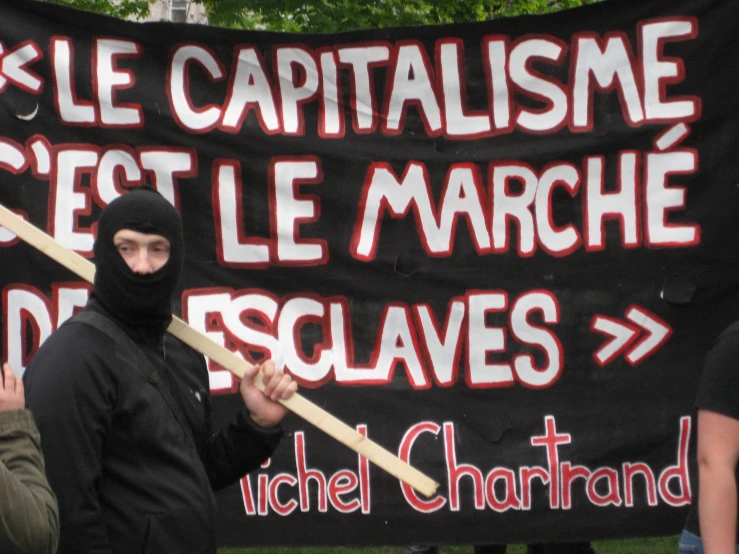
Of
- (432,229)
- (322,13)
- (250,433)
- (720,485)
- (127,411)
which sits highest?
(322,13)

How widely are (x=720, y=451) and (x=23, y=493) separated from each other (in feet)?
4.90

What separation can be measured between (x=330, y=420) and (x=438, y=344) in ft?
3.99

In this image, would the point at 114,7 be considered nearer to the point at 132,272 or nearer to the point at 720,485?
the point at 132,272

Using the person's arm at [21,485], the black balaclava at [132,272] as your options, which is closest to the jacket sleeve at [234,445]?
the black balaclava at [132,272]

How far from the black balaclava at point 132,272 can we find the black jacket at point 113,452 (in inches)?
1.7

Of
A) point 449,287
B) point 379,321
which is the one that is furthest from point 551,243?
point 379,321

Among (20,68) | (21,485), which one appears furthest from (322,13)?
(21,485)

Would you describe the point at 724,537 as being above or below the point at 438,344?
below

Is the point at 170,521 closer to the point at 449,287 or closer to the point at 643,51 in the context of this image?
the point at 449,287

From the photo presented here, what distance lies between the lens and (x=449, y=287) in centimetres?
409

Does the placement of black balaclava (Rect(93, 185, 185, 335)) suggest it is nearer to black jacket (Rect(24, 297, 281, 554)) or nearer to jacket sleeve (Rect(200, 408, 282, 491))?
black jacket (Rect(24, 297, 281, 554))

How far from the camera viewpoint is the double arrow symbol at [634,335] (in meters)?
4.05

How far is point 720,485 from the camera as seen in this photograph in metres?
2.52

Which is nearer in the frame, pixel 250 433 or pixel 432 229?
pixel 250 433
